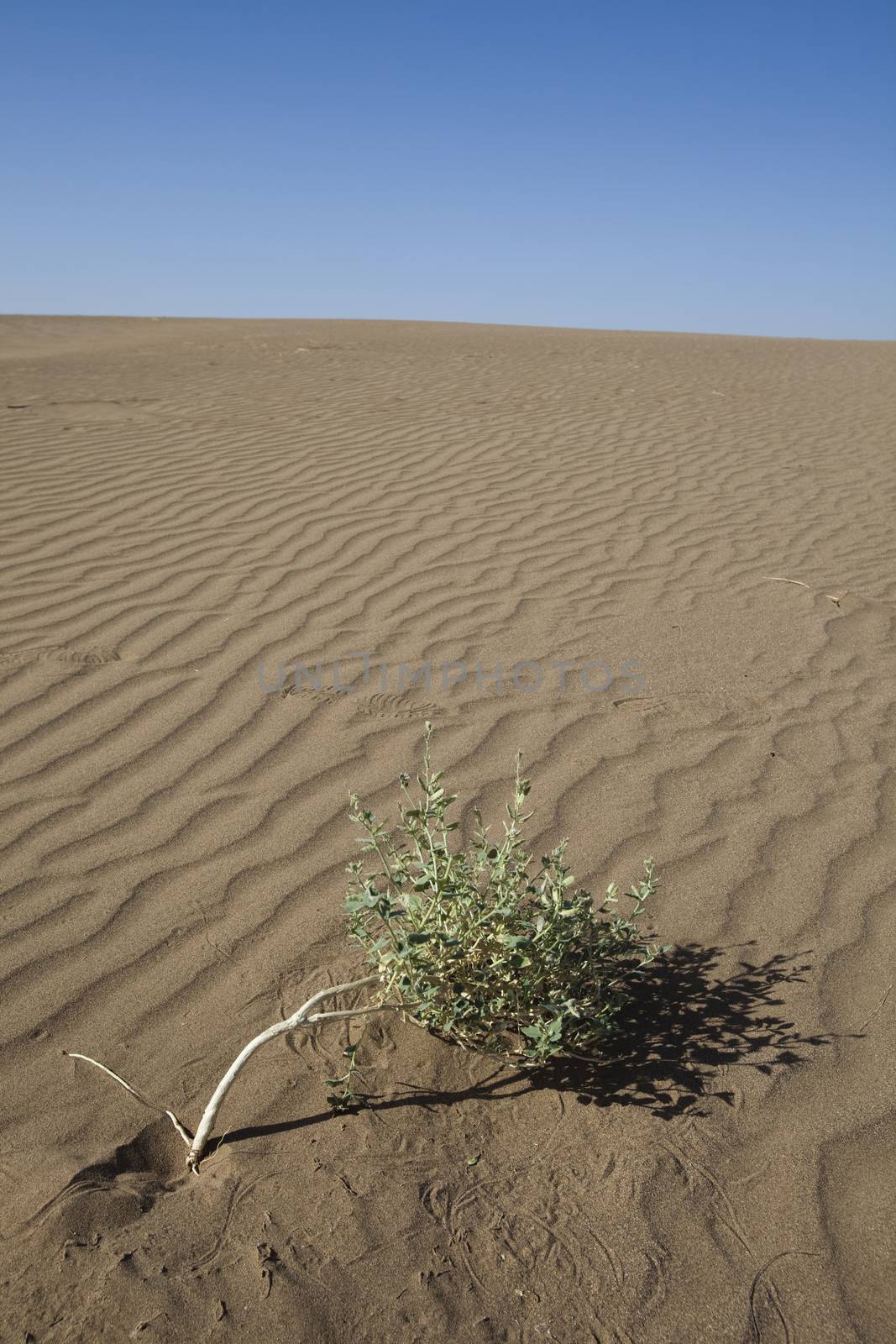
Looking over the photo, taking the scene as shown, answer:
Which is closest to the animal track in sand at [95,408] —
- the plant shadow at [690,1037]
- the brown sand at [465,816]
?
the brown sand at [465,816]

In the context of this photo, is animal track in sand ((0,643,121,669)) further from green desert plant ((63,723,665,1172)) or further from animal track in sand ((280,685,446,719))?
green desert plant ((63,723,665,1172))

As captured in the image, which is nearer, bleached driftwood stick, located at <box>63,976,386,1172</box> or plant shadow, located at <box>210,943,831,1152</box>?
bleached driftwood stick, located at <box>63,976,386,1172</box>

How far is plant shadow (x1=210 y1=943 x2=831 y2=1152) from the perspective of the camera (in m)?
1.97

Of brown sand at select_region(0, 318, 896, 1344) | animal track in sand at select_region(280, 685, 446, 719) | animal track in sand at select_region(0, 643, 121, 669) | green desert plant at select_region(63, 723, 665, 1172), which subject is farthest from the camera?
animal track in sand at select_region(0, 643, 121, 669)

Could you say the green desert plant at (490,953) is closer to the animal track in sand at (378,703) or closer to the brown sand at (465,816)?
the brown sand at (465,816)

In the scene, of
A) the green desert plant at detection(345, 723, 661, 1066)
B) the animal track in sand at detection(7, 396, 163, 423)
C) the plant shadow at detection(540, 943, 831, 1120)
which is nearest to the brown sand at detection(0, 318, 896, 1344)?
the plant shadow at detection(540, 943, 831, 1120)

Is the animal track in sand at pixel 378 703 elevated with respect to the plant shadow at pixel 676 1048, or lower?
elevated

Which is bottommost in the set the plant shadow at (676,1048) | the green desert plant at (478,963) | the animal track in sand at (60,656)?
the plant shadow at (676,1048)

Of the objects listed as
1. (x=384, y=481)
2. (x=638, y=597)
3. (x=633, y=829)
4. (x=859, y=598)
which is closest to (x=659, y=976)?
(x=633, y=829)

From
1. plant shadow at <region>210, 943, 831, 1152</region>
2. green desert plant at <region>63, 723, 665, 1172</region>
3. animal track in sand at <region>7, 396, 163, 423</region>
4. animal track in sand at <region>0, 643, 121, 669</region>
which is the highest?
animal track in sand at <region>7, 396, 163, 423</region>

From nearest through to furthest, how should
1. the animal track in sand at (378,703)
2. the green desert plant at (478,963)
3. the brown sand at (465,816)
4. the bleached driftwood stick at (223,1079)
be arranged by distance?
the brown sand at (465,816), the bleached driftwood stick at (223,1079), the green desert plant at (478,963), the animal track in sand at (378,703)

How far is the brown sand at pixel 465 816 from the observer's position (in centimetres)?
162

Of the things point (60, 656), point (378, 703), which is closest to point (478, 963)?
point (378, 703)

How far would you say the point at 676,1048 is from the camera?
2109mm
